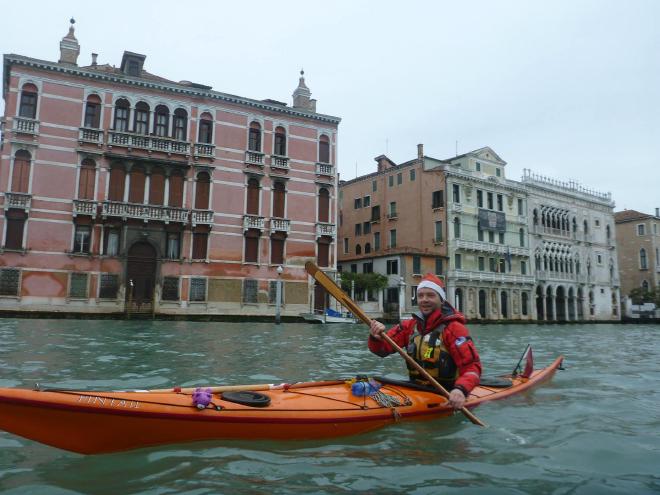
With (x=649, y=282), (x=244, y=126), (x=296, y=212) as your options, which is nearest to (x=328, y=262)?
(x=296, y=212)

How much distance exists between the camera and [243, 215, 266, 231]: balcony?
88.1 feet

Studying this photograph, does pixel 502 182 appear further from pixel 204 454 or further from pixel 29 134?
pixel 204 454

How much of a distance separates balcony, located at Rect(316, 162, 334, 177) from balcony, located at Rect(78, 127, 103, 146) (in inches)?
448

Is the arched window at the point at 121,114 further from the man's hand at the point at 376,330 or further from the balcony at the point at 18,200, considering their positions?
the man's hand at the point at 376,330

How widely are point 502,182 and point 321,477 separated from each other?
3845 centimetres

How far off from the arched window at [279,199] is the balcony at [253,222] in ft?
3.28

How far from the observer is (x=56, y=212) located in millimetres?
23406

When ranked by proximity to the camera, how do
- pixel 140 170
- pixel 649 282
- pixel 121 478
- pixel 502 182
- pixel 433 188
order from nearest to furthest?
pixel 121 478 → pixel 140 170 → pixel 433 188 → pixel 502 182 → pixel 649 282

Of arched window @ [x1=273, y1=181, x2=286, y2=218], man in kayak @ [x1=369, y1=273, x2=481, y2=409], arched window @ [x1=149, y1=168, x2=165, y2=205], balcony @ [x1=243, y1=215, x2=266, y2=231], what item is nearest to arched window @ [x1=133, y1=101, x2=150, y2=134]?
arched window @ [x1=149, y1=168, x2=165, y2=205]

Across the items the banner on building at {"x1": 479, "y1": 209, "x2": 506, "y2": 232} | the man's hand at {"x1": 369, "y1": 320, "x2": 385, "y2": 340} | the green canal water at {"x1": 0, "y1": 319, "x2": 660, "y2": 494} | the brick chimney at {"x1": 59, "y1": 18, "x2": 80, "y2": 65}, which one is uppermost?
the brick chimney at {"x1": 59, "y1": 18, "x2": 80, "y2": 65}

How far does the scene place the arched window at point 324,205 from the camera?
2931cm

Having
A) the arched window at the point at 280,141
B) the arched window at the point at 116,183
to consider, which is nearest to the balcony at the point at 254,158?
the arched window at the point at 280,141

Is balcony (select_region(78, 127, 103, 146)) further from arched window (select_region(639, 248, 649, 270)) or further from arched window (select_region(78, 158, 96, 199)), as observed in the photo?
arched window (select_region(639, 248, 649, 270))

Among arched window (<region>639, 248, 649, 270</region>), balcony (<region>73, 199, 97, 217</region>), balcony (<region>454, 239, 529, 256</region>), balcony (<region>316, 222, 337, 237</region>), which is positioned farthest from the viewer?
arched window (<region>639, 248, 649, 270</region>)
